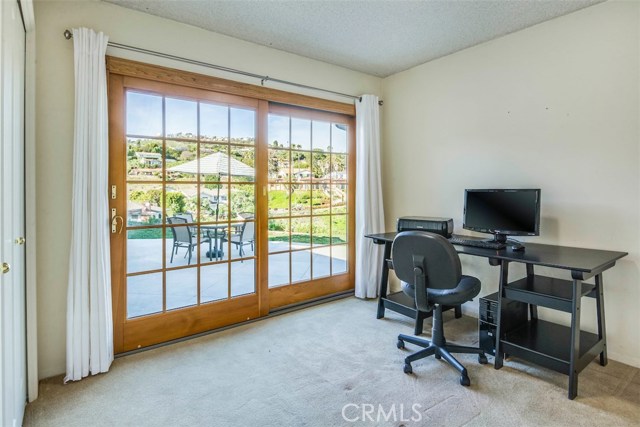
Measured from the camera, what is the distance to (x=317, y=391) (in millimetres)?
2051

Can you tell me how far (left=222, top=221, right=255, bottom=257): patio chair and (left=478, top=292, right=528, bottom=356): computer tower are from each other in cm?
196

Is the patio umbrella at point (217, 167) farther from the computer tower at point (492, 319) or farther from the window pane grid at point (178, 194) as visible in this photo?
the computer tower at point (492, 319)

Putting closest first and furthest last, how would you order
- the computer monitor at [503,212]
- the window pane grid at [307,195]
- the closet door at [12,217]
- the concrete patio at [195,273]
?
the closet door at [12,217] < the computer monitor at [503,212] < the concrete patio at [195,273] < the window pane grid at [307,195]

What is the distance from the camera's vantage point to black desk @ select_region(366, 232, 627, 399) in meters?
2.00

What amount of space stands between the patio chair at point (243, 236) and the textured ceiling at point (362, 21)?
5.36 ft

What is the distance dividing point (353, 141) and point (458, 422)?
2840 mm

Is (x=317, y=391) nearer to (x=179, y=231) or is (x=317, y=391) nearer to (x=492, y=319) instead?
(x=492, y=319)

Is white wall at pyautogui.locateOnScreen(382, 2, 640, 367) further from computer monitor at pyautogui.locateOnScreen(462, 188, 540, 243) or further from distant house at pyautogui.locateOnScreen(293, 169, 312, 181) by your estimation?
distant house at pyautogui.locateOnScreen(293, 169, 312, 181)

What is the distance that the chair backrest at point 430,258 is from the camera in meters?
2.04

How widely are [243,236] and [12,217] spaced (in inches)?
67.3

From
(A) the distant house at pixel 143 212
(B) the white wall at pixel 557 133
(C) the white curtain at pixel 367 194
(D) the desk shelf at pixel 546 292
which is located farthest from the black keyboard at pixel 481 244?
(A) the distant house at pixel 143 212

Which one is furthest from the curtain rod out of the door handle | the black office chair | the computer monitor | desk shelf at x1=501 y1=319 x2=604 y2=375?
desk shelf at x1=501 y1=319 x2=604 y2=375

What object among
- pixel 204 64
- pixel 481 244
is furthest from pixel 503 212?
pixel 204 64

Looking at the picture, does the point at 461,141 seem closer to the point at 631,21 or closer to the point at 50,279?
the point at 631,21
